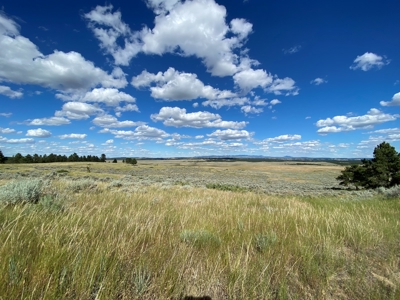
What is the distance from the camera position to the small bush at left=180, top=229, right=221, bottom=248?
3.17 m

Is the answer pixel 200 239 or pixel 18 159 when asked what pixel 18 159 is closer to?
pixel 18 159

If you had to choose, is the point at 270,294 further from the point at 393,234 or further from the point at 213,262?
the point at 393,234

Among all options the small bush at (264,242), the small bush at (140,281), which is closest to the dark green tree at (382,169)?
the small bush at (264,242)

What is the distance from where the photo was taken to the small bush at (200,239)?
3172mm

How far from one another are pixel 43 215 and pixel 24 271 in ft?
6.79

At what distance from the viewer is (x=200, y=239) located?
10.6 ft

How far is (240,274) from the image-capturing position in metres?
2.28

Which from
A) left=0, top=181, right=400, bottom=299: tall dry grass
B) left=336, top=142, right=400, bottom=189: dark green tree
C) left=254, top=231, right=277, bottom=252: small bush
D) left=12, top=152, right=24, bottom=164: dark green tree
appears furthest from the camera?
left=12, top=152, right=24, bottom=164: dark green tree

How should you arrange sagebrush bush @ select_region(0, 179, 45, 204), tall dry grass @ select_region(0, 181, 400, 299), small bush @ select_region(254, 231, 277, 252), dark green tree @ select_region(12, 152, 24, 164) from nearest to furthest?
tall dry grass @ select_region(0, 181, 400, 299) < small bush @ select_region(254, 231, 277, 252) < sagebrush bush @ select_region(0, 179, 45, 204) < dark green tree @ select_region(12, 152, 24, 164)

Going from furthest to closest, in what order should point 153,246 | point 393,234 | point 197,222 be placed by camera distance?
point 197,222
point 393,234
point 153,246

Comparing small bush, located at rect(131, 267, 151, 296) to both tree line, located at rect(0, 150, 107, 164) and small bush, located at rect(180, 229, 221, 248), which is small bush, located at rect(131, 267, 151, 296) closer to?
small bush, located at rect(180, 229, 221, 248)

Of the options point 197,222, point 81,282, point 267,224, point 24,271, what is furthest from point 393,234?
point 24,271

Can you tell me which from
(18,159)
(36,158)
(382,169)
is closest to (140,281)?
(382,169)

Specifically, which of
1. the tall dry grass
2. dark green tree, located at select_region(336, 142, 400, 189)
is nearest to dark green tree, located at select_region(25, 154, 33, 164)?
the tall dry grass
